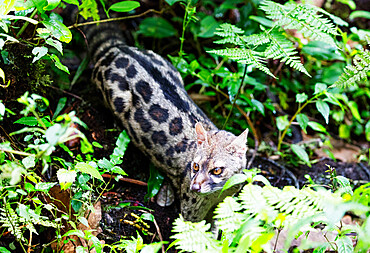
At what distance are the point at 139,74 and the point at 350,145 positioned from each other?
144 inches

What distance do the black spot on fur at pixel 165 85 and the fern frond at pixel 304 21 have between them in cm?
131

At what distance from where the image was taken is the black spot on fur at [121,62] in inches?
181

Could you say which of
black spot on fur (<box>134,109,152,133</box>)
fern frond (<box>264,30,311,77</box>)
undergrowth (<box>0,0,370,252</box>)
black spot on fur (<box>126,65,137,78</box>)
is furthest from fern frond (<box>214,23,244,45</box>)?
black spot on fur (<box>134,109,152,133</box>)

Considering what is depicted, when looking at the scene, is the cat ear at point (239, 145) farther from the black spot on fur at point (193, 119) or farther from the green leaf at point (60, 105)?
the green leaf at point (60, 105)

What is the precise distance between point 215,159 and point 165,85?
3.78 feet

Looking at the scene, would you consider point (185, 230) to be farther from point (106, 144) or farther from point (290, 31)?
point (290, 31)

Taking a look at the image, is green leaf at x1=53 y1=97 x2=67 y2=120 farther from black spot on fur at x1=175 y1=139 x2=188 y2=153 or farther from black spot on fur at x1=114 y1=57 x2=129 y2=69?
black spot on fur at x1=175 y1=139 x2=188 y2=153

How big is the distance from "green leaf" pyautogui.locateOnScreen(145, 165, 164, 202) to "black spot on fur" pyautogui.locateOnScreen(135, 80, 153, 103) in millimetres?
797

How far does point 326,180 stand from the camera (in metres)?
5.08

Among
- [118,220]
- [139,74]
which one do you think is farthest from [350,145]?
[118,220]

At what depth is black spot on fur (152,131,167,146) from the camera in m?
4.37

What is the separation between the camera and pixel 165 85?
4465 mm

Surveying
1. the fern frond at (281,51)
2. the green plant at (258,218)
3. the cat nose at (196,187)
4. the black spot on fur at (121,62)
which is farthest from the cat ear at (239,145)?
the black spot on fur at (121,62)

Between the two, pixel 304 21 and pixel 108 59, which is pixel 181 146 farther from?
pixel 304 21
